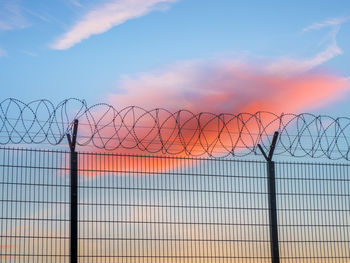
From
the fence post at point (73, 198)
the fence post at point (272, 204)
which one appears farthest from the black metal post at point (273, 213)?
the fence post at point (73, 198)

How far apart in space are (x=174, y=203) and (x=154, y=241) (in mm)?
868

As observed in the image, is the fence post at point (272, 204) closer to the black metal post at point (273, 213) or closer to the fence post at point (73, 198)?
the black metal post at point (273, 213)

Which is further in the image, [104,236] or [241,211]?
[241,211]

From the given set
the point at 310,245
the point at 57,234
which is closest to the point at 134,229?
the point at 57,234

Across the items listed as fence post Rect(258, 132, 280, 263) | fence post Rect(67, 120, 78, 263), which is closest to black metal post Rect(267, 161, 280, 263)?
fence post Rect(258, 132, 280, 263)

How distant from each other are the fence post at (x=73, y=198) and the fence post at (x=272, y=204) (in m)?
4.03

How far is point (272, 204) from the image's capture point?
51.7ft

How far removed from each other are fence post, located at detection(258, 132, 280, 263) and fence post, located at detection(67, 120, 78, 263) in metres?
4.03

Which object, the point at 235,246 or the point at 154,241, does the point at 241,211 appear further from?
the point at 154,241

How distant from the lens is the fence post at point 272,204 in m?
15.5

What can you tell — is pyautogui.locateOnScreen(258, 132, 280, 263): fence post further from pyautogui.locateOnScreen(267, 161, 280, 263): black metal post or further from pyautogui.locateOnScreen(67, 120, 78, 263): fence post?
pyautogui.locateOnScreen(67, 120, 78, 263): fence post

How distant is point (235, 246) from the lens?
15141 millimetres

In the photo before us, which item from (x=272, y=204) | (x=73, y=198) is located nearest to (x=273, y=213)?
(x=272, y=204)

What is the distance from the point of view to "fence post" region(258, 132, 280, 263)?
15508 millimetres
